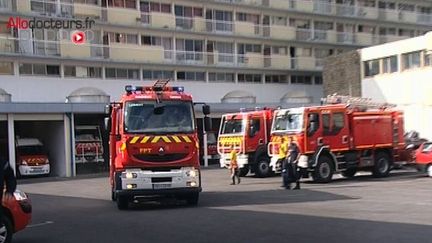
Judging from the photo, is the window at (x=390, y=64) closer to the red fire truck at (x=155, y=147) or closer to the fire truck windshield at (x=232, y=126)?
the fire truck windshield at (x=232, y=126)

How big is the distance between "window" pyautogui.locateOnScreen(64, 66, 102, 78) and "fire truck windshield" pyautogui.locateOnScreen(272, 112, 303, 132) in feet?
89.0

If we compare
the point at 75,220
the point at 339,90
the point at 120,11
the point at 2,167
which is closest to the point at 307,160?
the point at 75,220

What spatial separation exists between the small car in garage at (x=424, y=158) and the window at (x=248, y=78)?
33547 mm

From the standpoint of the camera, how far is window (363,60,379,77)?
44938mm

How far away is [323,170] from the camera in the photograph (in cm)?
2350

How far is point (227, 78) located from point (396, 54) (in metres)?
18.5

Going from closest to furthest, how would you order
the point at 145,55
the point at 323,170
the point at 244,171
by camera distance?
the point at 323,170, the point at 244,171, the point at 145,55

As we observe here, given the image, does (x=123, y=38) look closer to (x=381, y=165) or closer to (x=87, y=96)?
(x=87, y=96)

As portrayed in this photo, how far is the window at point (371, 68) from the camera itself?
4494 centimetres

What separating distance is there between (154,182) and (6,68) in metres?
33.0

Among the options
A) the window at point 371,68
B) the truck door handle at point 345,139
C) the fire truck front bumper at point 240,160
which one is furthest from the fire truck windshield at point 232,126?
the window at point 371,68

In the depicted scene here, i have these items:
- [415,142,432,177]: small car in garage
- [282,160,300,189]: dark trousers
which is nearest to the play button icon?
[415,142,432,177]: small car in garage

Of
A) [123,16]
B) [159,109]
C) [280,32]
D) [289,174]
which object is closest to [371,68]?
[280,32]

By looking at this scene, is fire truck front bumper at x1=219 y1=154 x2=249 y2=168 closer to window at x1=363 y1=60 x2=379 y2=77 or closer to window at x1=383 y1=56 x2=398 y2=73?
window at x1=383 y1=56 x2=398 y2=73
